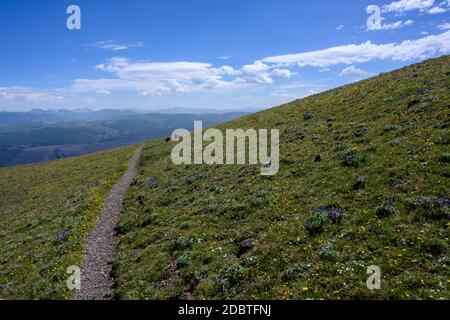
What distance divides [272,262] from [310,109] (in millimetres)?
29159

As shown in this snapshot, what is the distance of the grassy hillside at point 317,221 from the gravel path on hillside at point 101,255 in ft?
2.41

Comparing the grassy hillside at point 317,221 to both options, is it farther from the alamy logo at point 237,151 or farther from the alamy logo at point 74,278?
the alamy logo at point 74,278

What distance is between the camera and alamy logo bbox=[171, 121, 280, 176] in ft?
87.2

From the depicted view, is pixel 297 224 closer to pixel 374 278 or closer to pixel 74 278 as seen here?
pixel 374 278

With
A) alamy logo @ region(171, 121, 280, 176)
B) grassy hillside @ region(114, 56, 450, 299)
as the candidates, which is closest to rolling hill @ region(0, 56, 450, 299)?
grassy hillside @ region(114, 56, 450, 299)

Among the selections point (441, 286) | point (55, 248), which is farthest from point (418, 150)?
point (55, 248)

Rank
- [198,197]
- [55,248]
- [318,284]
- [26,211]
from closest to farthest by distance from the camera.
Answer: [318,284] → [55,248] → [198,197] → [26,211]

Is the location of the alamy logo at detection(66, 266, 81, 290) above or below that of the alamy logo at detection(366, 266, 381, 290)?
below

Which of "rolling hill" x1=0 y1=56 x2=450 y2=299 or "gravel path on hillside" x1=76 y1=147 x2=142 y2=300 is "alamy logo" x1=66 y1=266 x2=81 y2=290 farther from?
"rolling hill" x1=0 y1=56 x2=450 y2=299

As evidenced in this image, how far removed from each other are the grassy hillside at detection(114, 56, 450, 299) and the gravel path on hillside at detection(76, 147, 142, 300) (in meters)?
0.73

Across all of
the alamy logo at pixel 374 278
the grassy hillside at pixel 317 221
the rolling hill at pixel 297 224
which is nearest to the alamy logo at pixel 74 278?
the rolling hill at pixel 297 224

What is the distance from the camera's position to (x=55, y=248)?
789 inches
